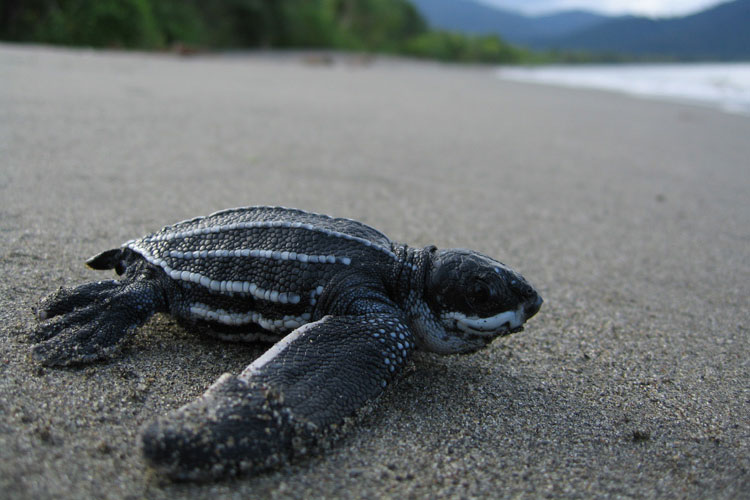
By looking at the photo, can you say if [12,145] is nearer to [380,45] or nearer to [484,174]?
[484,174]

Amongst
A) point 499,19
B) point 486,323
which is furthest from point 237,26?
point 499,19

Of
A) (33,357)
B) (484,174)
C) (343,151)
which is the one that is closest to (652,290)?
(484,174)

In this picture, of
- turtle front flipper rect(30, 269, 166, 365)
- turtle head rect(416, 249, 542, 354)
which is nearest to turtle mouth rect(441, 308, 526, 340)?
turtle head rect(416, 249, 542, 354)

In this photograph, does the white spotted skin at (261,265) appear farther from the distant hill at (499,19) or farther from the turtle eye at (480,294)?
the distant hill at (499,19)

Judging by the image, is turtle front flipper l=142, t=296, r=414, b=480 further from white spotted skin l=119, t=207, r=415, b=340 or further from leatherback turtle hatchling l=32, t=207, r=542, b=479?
white spotted skin l=119, t=207, r=415, b=340

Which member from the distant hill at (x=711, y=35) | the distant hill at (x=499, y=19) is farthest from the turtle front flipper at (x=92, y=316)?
the distant hill at (x=499, y=19)

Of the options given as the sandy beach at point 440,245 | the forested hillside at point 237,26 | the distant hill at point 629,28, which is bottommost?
the sandy beach at point 440,245
